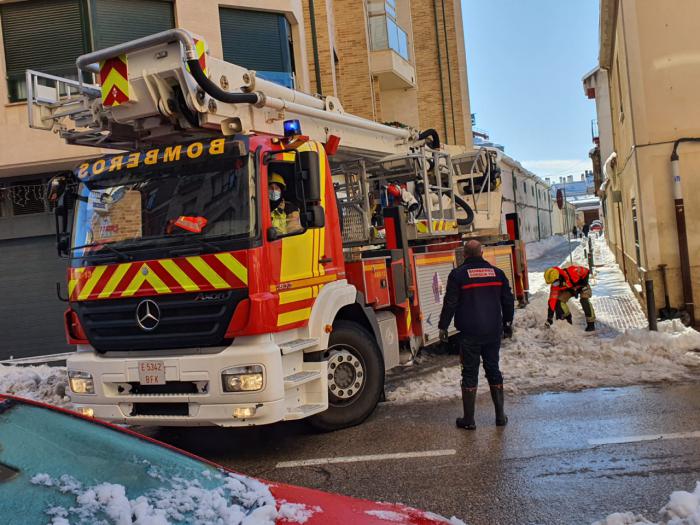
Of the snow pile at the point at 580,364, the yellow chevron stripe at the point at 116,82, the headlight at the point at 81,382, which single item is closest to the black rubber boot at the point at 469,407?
the snow pile at the point at 580,364

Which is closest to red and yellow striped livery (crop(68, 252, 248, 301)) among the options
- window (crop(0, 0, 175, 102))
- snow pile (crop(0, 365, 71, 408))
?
snow pile (crop(0, 365, 71, 408))

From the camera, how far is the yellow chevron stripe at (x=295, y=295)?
5828 millimetres

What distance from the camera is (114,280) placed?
19.4 ft

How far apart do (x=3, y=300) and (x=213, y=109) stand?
10130mm

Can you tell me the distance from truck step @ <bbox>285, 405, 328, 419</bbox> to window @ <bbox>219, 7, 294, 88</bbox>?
387 inches

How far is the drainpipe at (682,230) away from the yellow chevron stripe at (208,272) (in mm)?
9005

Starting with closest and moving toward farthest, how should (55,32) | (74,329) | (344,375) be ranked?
(74,329) < (344,375) < (55,32)

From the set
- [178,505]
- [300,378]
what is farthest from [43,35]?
[178,505]

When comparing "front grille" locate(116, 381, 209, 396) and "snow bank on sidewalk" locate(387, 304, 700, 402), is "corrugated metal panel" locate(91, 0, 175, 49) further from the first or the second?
"front grille" locate(116, 381, 209, 396)

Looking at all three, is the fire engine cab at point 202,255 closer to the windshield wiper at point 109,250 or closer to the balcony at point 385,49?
the windshield wiper at point 109,250

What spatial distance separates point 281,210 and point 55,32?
9.72 m

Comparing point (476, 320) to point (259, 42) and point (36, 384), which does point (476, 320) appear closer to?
point (36, 384)

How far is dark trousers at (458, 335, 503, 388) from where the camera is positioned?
6480mm

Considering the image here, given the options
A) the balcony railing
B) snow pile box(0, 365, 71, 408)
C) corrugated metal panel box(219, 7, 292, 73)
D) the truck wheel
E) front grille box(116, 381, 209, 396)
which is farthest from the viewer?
the balcony railing
